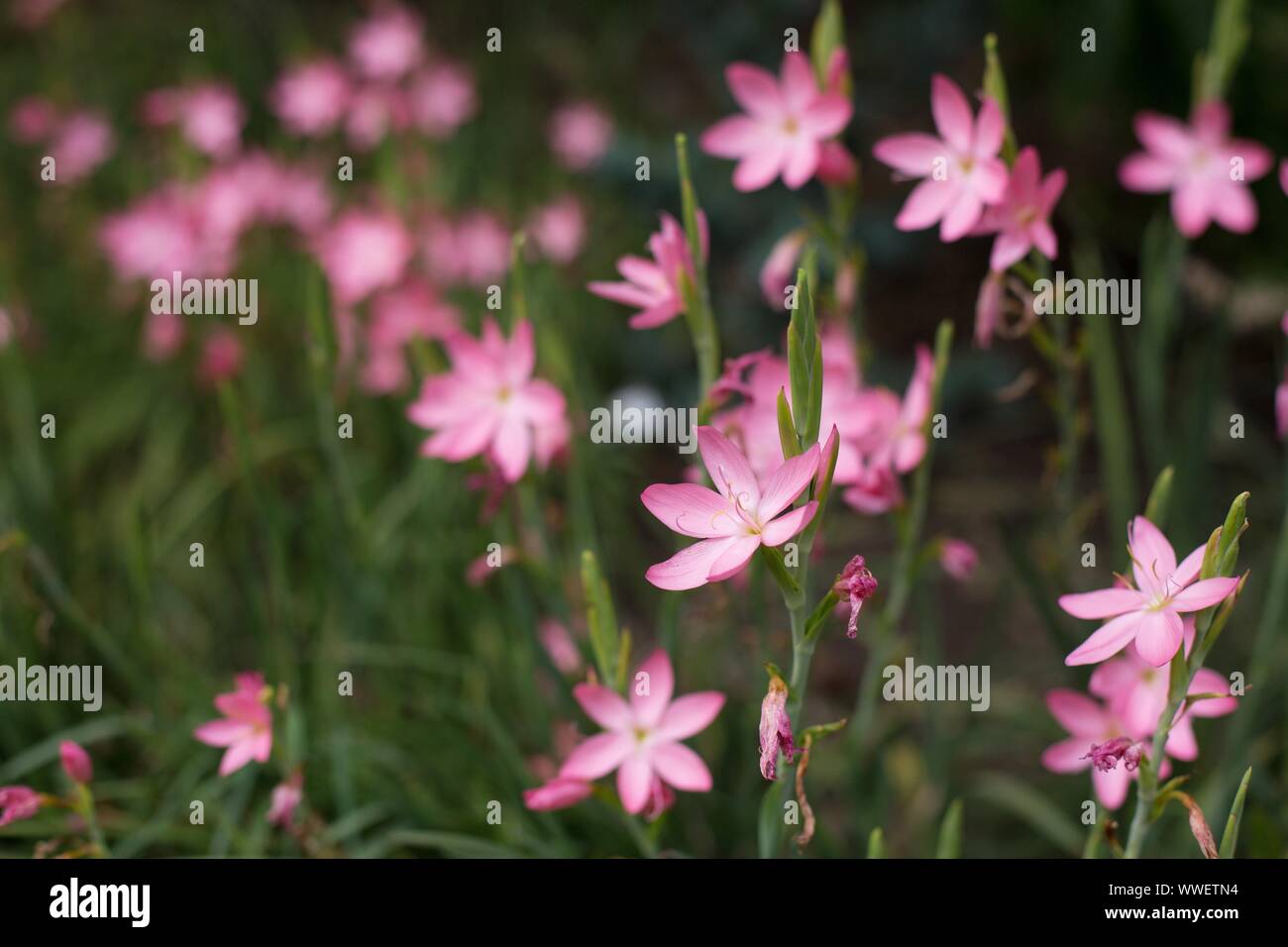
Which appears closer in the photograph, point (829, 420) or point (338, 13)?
point (829, 420)

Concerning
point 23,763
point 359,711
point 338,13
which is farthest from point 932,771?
point 338,13

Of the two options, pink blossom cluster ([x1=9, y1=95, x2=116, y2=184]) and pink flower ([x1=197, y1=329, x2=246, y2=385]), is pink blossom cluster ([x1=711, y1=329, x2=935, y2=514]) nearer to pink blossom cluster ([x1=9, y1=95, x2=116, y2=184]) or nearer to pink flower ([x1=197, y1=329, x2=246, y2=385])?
pink flower ([x1=197, y1=329, x2=246, y2=385])

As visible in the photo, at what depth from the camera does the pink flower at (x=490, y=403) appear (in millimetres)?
1371

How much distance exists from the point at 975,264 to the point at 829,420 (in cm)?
207

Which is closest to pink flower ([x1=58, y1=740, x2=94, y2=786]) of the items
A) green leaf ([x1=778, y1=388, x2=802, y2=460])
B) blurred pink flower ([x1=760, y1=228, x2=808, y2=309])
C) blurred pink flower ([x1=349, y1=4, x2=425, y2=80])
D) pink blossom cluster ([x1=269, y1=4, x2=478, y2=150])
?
green leaf ([x1=778, y1=388, x2=802, y2=460])

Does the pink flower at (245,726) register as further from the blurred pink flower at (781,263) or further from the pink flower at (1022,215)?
the pink flower at (1022,215)

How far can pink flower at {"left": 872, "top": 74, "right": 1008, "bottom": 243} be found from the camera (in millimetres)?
1241

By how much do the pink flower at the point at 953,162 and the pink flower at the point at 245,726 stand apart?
0.86 meters

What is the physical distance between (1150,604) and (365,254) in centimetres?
186

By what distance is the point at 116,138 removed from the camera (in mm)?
3605

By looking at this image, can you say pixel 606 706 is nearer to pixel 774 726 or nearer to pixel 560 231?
pixel 774 726

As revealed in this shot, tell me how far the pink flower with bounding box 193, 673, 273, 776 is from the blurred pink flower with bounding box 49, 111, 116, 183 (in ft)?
7.49
